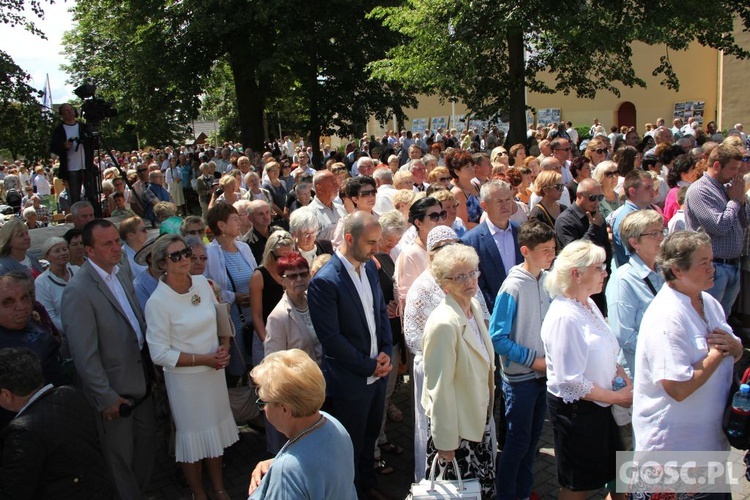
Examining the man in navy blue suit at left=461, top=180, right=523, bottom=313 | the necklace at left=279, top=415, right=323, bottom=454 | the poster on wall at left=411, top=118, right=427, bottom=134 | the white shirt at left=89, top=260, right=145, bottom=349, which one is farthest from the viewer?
the poster on wall at left=411, top=118, right=427, bottom=134

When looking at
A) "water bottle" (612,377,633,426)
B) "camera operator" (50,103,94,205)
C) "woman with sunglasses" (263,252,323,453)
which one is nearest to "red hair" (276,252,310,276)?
"woman with sunglasses" (263,252,323,453)

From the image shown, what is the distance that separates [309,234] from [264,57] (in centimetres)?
1464

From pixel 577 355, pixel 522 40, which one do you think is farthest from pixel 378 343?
pixel 522 40

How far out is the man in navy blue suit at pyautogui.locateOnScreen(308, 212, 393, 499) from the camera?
3.95 m

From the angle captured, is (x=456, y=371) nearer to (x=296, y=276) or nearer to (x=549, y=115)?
(x=296, y=276)

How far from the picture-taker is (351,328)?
4.02 meters

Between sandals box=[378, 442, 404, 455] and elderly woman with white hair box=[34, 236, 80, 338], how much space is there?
9.13 ft

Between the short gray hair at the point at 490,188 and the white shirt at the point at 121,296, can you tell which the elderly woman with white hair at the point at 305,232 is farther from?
the white shirt at the point at 121,296

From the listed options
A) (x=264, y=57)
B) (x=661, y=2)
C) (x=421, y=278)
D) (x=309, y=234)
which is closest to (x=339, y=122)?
(x=264, y=57)

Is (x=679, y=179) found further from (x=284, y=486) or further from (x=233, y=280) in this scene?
(x=284, y=486)

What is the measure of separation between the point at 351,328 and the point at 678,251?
1.98 metres

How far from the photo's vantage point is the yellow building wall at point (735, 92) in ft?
80.1

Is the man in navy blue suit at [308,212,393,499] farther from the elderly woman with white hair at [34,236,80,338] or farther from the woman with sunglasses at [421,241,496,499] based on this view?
the elderly woman with white hair at [34,236,80,338]

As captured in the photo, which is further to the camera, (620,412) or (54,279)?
(54,279)
